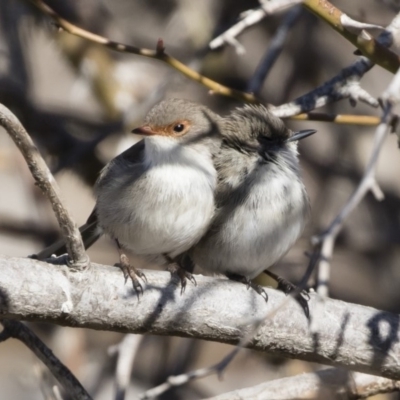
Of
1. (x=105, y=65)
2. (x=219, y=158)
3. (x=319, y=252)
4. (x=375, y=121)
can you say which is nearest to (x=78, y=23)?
(x=105, y=65)

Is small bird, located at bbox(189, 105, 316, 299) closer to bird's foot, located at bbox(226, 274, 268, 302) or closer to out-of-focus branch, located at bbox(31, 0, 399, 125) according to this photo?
bird's foot, located at bbox(226, 274, 268, 302)

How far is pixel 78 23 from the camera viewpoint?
6176 millimetres

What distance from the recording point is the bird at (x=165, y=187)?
13.4 ft

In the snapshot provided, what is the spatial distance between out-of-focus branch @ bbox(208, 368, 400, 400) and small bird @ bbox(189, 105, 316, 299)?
0.55 metres

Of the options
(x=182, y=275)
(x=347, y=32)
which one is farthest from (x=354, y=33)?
(x=182, y=275)

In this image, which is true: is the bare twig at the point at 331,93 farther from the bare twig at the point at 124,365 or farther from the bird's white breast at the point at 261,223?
the bare twig at the point at 124,365

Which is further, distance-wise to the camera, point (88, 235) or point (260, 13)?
point (88, 235)

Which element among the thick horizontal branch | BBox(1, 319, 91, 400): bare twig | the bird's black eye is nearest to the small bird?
the bird's black eye

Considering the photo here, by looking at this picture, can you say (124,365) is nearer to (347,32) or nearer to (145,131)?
(145,131)

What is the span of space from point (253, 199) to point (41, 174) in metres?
1.54

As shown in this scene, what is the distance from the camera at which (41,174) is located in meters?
2.92

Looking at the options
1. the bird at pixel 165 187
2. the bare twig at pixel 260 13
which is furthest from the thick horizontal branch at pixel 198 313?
the bare twig at pixel 260 13

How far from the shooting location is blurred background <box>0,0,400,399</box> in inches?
246

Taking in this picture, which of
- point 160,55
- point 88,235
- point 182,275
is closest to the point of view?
point 160,55
